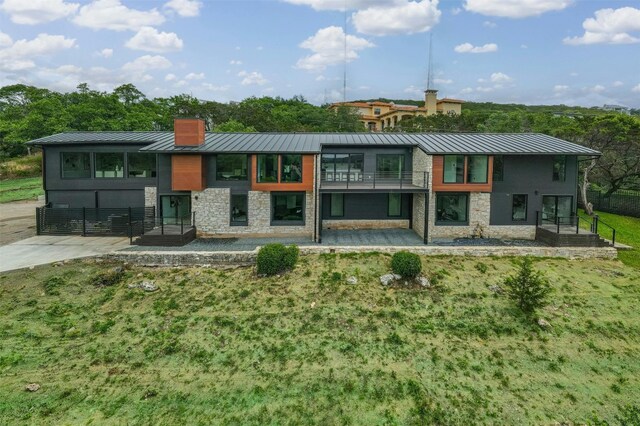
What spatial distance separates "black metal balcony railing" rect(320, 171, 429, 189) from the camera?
61.4 ft

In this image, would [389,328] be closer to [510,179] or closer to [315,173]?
[315,173]

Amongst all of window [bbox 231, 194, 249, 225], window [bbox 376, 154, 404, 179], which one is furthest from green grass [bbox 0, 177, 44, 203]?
window [bbox 376, 154, 404, 179]

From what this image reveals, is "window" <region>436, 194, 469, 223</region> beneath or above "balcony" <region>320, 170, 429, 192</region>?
beneath

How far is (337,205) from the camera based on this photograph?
20.0m

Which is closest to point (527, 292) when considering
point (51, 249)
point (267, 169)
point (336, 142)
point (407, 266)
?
point (407, 266)

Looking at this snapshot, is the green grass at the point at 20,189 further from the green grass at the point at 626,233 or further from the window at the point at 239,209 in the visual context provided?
the green grass at the point at 626,233

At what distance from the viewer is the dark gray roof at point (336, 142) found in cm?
1789

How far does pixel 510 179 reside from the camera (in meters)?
18.5

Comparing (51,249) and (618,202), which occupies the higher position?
(618,202)

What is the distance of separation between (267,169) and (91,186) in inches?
400

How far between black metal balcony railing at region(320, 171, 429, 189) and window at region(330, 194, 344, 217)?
2.80 feet

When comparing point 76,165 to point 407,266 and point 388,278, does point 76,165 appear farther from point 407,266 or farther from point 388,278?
point 407,266

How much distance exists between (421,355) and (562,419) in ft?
11.0

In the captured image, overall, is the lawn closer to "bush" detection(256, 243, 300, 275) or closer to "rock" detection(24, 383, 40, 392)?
"rock" detection(24, 383, 40, 392)
